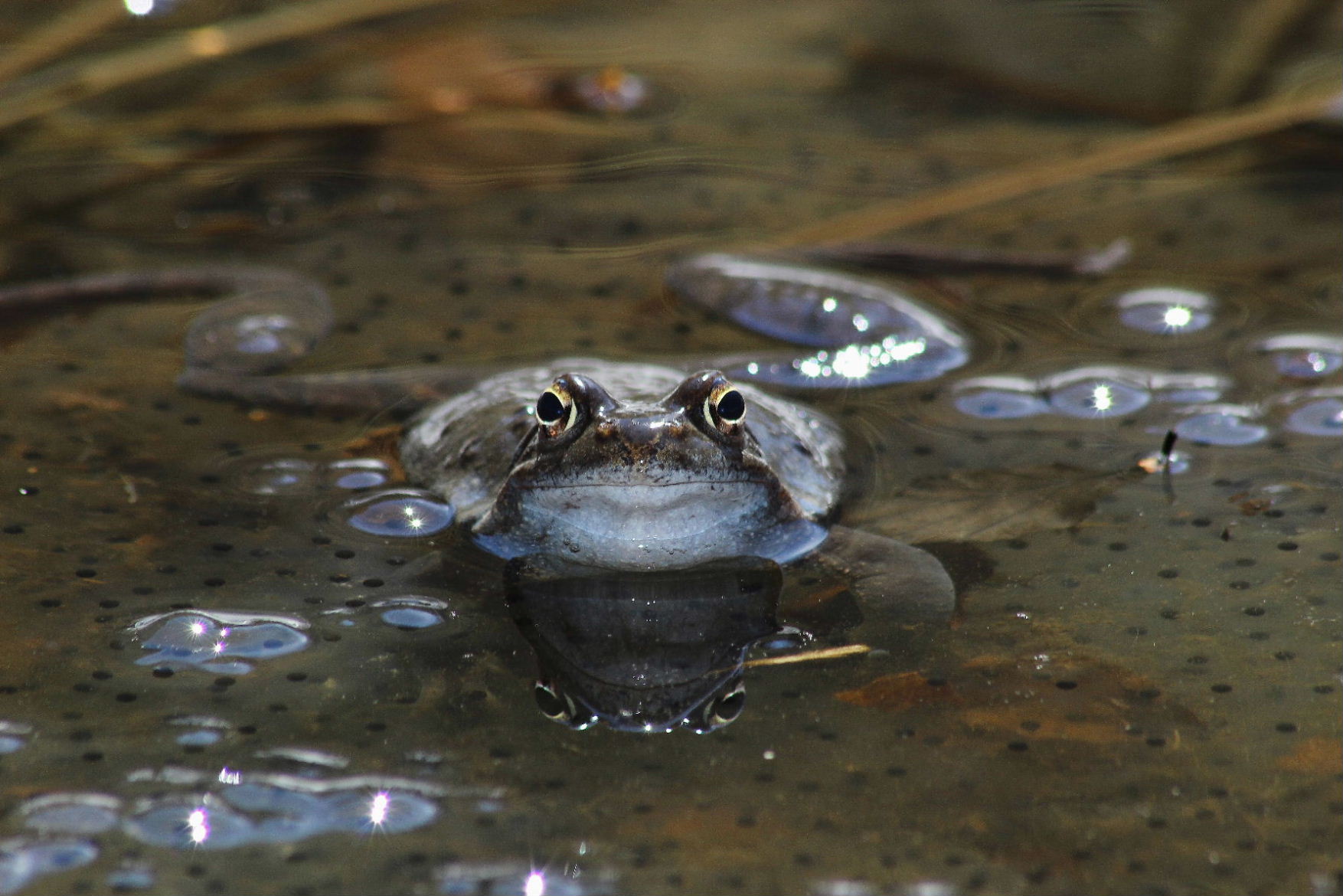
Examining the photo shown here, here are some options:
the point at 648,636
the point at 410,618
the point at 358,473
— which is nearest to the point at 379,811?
the point at 410,618

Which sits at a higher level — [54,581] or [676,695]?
[54,581]

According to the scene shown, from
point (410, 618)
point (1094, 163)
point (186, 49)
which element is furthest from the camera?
point (186, 49)

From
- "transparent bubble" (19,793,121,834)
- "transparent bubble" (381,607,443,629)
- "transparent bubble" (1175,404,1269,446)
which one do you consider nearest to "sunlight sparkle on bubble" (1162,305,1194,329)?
"transparent bubble" (1175,404,1269,446)

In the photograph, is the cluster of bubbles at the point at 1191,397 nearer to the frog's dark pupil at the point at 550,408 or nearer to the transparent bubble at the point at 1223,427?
the transparent bubble at the point at 1223,427

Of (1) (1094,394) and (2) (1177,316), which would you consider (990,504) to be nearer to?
(1) (1094,394)

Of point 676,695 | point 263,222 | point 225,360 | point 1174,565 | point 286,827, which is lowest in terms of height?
point 286,827

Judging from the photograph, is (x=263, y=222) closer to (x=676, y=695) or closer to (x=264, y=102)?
(x=264, y=102)

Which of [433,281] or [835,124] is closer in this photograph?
[433,281]

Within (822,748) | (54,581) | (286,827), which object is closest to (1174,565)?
(822,748)
